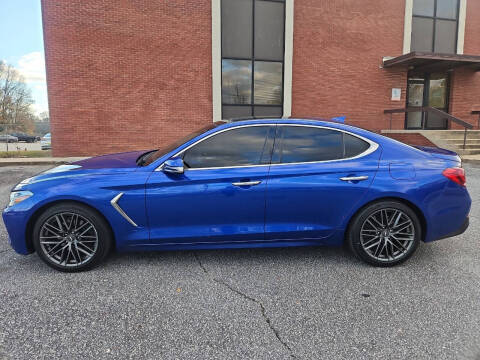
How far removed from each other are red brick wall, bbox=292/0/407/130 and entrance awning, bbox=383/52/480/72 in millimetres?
572

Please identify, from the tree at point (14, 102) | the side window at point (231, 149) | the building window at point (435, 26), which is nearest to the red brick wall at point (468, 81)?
the building window at point (435, 26)

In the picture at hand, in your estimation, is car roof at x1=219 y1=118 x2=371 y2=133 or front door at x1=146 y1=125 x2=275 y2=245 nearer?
front door at x1=146 y1=125 x2=275 y2=245

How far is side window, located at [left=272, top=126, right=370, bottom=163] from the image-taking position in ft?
10.9

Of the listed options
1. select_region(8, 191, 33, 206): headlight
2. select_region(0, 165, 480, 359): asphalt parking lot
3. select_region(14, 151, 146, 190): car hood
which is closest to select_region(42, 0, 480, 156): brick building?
select_region(14, 151, 146, 190): car hood

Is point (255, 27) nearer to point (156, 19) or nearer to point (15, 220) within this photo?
point (156, 19)

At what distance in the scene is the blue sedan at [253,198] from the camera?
10.3 feet

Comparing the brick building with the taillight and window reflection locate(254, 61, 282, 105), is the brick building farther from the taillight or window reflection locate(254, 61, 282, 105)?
the taillight

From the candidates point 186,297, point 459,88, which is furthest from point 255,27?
point 186,297

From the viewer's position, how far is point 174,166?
3088 millimetres

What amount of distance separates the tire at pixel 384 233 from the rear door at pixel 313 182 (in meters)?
0.20

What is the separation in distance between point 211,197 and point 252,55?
37.6 ft

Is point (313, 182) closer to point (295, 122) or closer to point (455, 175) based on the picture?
point (295, 122)

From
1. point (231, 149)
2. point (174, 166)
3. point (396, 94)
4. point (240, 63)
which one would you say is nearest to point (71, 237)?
point (174, 166)

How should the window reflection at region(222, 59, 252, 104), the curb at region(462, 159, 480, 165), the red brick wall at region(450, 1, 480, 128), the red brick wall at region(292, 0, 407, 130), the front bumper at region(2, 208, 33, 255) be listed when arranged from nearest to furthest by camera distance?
1. the front bumper at region(2, 208, 33, 255)
2. the curb at region(462, 159, 480, 165)
3. the window reflection at region(222, 59, 252, 104)
4. the red brick wall at region(292, 0, 407, 130)
5. the red brick wall at region(450, 1, 480, 128)
